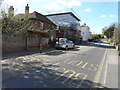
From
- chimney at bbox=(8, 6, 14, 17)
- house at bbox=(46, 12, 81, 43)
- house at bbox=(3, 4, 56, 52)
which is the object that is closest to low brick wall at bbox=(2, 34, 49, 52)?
house at bbox=(3, 4, 56, 52)

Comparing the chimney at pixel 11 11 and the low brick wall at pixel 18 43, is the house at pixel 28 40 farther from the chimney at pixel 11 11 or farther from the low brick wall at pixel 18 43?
the chimney at pixel 11 11

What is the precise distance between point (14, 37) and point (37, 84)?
1070 cm

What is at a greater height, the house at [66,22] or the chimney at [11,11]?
the house at [66,22]

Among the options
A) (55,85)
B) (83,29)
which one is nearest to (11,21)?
(55,85)

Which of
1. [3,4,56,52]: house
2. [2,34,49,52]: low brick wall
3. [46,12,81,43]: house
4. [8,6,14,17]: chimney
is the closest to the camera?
[8,6,14,17]: chimney

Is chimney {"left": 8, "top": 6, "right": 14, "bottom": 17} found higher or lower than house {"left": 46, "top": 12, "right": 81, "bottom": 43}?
lower

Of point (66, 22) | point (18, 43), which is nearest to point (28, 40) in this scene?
point (18, 43)

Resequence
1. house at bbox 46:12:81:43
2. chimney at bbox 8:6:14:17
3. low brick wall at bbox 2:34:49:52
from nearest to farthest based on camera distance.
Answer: chimney at bbox 8:6:14:17
low brick wall at bbox 2:34:49:52
house at bbox 46:12:81:43

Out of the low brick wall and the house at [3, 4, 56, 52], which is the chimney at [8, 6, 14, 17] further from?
the low brick wall

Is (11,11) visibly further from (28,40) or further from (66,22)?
(66,22)

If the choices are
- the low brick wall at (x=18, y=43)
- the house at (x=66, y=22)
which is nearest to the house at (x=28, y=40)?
the low brick wall at (x=18, y=43)

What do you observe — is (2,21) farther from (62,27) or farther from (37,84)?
(62,27)

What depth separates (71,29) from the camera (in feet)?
139

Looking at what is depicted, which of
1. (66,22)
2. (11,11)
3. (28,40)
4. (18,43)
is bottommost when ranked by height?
(18,43)
